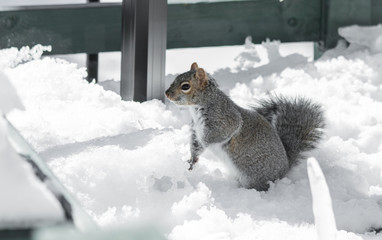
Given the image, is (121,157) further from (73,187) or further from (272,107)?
(272,107)

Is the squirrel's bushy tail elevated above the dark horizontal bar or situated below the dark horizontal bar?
below

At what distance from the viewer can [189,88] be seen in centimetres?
355

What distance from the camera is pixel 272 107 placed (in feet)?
13.2

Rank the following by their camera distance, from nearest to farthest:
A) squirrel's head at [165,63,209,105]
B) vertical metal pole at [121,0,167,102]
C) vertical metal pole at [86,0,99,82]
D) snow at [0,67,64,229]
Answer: snow at [0,67,64,229], squirrel's head at [165,63,209,105], vertical metal pole at [121,0,167,102], vertical metal pole at [86,0,99,82]

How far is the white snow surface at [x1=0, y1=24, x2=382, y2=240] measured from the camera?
2.97m

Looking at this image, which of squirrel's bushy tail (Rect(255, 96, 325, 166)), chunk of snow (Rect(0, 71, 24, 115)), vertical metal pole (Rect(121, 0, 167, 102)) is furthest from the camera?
vertical metal pole (Rect(121, 0, 167, 102))

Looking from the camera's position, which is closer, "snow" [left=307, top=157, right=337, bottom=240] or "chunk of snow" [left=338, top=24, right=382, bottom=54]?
"snow" [left=307, top=157, right=337, bottom=240]

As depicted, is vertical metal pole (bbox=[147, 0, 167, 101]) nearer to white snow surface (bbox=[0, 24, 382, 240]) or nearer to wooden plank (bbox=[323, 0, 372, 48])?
white snow surface (bbox=[0, 24, 382, 240])

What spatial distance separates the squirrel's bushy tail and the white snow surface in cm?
12

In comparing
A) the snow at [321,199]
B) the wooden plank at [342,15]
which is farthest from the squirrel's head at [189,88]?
the wooden plank at [342,15]

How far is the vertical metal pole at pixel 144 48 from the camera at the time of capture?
15.4 ft

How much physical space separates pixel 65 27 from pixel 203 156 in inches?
61.0

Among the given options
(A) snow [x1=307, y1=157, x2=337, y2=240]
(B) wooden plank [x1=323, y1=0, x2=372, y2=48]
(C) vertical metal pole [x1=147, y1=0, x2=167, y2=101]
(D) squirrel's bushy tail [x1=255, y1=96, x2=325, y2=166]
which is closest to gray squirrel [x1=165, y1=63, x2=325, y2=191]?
(D) squirrel's bushy tail [x1=255, y1=96, x2=325, y2=166]

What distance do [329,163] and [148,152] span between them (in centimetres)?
113
